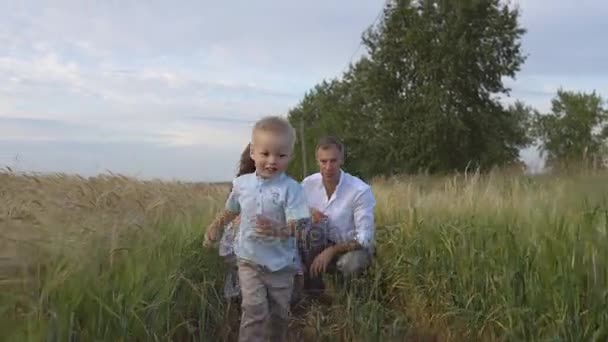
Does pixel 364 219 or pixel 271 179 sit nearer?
pixel 271 179

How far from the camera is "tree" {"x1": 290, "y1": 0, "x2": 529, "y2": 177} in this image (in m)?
30.3

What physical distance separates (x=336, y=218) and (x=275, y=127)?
1.57 metres

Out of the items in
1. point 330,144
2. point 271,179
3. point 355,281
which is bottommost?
point 355,281

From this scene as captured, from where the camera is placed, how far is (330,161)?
5062mm


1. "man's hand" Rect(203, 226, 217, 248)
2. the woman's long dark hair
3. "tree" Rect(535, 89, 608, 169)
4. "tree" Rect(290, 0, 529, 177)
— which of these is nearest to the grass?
"man's hand" Rect(203, 226, 217, 248)

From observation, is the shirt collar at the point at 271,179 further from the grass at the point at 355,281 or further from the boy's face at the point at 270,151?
the grass at the point at 355,281

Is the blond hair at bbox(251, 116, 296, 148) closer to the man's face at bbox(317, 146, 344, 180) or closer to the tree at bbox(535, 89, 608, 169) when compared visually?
the man's face at bbox(317, 146, 344, 180)

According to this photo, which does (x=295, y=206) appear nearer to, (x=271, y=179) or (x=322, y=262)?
(x=271, y=179)

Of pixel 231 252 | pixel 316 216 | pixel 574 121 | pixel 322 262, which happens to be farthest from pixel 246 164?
pixel 574 121

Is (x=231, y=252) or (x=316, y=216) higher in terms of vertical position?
(x=316, y=216)

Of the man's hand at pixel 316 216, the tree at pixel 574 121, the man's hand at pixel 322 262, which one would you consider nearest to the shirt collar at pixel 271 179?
the man's hand at pixel 322 262

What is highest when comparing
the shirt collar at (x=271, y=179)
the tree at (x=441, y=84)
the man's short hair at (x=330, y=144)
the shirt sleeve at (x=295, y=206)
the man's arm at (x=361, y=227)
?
the tree at (x=441, y=84)

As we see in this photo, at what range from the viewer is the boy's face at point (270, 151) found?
145 inches

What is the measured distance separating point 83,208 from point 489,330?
2312 millimetres
